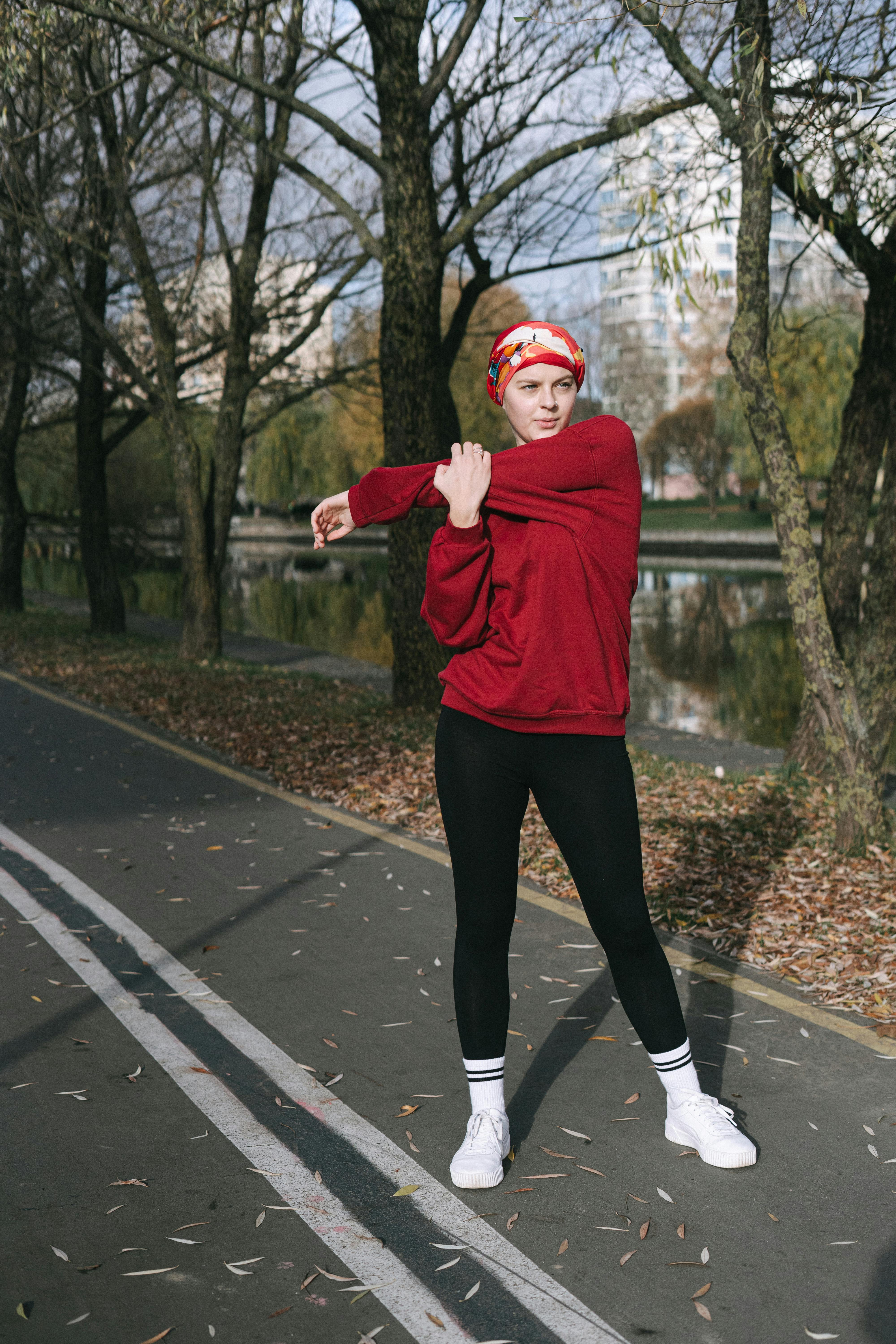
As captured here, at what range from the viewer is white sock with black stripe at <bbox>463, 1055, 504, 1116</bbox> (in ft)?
11.3

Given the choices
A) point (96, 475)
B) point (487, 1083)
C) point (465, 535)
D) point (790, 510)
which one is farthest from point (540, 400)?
point (96, 475)

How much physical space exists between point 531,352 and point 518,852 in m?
1.35

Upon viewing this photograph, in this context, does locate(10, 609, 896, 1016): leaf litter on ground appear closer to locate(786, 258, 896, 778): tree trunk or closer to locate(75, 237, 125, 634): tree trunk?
locate(786, 258, 896, 778): tree trunk

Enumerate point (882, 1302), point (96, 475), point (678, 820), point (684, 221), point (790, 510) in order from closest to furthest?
1. point (882, 1302)
2. point (790, 510)
3. point (678, 820)
4. point (684, 221)
5. point (96, 475)

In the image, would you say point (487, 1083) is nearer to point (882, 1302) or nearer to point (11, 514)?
point (882, 1302)

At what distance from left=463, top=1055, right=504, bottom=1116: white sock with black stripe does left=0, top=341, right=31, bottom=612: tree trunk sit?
24.5 metres

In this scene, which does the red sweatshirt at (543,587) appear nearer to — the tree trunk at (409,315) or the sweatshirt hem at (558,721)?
the sweatshirt hem at (558,721)

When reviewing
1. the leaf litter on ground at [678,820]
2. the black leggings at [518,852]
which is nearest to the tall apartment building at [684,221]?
the leaf litter on ground at [678,820]

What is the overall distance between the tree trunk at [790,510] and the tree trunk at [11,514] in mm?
22002

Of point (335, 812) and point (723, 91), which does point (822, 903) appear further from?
point (723, 91)

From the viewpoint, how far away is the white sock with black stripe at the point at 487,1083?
3449 mm

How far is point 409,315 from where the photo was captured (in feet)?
37.0

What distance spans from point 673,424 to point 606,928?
6209cm

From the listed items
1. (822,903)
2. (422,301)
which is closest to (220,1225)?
(822,903)
